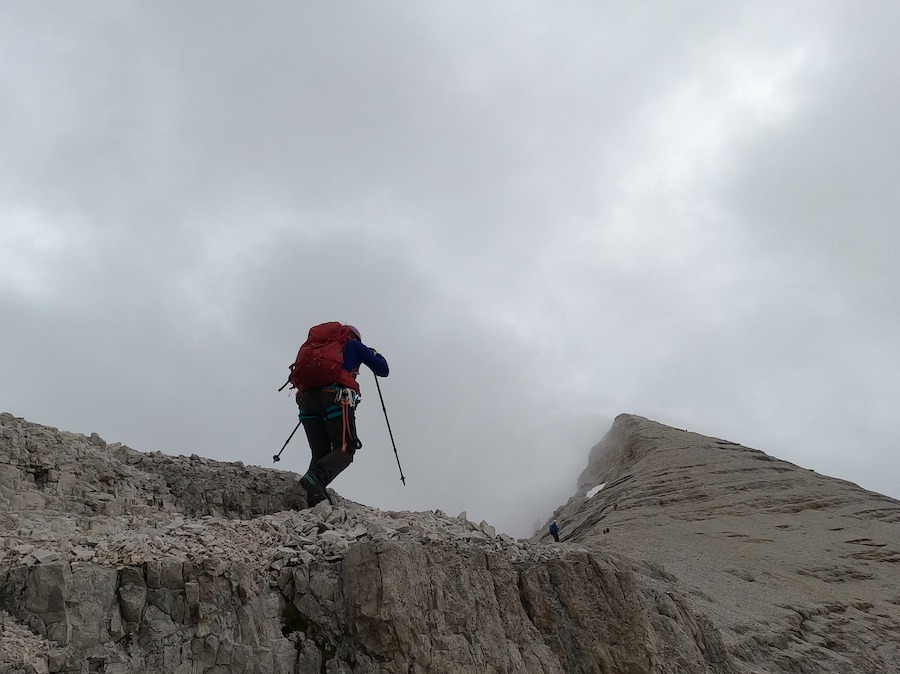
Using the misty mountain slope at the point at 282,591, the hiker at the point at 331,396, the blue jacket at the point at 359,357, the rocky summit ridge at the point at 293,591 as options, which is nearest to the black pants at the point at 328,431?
the hiker at the point at 331,396

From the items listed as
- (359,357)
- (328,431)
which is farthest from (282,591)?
A: (359,357)

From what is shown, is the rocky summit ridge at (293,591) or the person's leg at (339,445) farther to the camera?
the person's leg at (339,445)

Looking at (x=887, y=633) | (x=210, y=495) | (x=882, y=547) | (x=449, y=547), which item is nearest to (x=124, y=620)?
(x=449, y=547)

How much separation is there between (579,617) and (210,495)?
5621 millimetres

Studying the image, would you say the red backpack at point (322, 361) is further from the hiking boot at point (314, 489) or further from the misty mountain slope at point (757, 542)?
the misty mountain slope at point (757, 542)

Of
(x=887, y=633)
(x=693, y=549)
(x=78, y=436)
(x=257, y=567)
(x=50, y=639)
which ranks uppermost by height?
(x=78, y=436)

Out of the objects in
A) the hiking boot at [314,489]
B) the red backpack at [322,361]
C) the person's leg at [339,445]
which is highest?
the red backpack at [322,361]

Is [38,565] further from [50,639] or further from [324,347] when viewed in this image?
[324,347]

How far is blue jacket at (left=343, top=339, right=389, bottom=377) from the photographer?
1111cm

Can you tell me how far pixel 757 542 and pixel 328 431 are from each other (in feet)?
51.7

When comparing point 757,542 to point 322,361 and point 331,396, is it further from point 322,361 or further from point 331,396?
point 322,361

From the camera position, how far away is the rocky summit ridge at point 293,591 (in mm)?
6156

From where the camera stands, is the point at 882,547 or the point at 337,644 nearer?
the point at 337,644

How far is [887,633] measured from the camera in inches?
631
